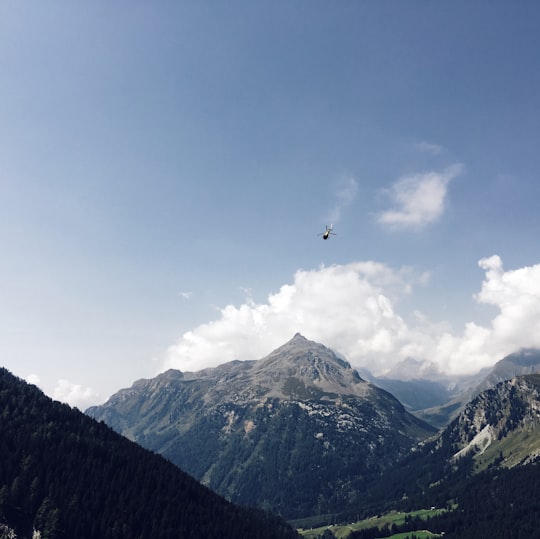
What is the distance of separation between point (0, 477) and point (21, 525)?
2602cm

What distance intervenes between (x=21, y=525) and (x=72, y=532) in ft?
68.3

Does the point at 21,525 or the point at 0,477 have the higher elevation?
the point at 0,477

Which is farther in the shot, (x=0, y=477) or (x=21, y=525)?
(x=0, y=477)

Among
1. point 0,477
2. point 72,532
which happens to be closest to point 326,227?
point 72,532

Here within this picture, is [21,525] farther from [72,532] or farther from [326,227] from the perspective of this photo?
[326,227]

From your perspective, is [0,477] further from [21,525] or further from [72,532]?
[72,532]

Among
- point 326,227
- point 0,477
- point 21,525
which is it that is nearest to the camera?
point 326,227

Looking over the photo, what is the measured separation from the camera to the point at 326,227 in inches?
4055

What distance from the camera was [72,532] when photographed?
7520 inches

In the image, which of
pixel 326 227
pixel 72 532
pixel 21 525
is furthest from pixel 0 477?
pixel 326 227

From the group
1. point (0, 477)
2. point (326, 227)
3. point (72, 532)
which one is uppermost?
point (326, 227)

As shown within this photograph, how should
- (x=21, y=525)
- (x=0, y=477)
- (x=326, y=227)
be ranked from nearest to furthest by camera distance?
(x=326, y=227) → (x=21, y=525) → (x=0, y=477)

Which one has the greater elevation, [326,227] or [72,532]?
[326,227]

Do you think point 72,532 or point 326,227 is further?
point 72,532
